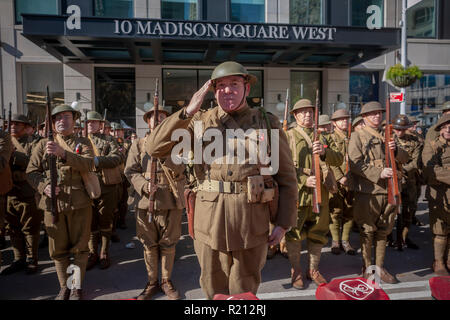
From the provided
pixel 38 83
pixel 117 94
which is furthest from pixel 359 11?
pixel 38 83

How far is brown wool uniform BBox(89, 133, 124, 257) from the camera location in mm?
5086

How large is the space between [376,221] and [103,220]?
4193 millimetres

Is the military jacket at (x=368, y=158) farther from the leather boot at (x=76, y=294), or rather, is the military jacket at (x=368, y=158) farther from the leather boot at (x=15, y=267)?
the leather boot at (x=15, y=267)

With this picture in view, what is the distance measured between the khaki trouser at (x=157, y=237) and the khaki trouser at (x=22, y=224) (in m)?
2.08

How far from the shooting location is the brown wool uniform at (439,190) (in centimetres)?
441

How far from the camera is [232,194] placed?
2430 mm

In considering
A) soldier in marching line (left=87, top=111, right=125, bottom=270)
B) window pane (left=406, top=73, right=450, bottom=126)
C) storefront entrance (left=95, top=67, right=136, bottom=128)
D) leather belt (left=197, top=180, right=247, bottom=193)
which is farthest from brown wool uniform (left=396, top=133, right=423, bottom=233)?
window pane (left=406, top=73, right=450, bottom=126)

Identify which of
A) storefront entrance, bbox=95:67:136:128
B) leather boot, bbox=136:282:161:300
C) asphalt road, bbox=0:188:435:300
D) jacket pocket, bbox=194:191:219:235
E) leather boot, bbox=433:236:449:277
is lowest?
asphalt road, bbox=0:188:435:300

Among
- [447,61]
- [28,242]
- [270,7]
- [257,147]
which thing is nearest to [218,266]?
[257,147]

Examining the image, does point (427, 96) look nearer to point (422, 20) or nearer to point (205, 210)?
point (422, 20)

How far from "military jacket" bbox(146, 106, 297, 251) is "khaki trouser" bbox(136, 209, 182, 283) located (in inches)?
58.7

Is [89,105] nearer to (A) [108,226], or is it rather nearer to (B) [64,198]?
(A) [108,226]

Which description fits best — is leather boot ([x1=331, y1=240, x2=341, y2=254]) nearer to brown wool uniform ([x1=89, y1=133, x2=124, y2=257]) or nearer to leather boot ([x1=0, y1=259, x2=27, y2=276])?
brown wool uniform ([x1=89, y1=133, x2=124, y2=257])

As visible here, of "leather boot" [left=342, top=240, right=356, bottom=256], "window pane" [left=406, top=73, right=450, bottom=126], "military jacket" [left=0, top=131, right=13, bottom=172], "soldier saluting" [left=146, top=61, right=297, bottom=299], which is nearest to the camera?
"soldier saluting" [left=146, top=61, right=297, bottom=299]
